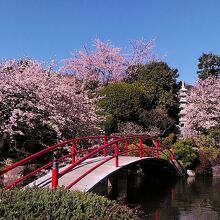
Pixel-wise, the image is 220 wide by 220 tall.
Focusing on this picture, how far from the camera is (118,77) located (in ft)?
129

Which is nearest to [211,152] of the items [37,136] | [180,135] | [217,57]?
[180,135]

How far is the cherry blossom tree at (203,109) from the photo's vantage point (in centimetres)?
3166

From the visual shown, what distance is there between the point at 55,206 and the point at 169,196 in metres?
12.6

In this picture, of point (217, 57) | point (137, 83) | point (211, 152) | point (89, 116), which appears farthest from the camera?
point (217, 57)

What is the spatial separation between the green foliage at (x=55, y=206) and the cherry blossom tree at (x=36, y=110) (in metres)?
10.1

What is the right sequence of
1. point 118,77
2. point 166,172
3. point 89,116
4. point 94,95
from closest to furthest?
point 89,116 → point 166,172 → point 94,95 → point 118,77

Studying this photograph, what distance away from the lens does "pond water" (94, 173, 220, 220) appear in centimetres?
1390

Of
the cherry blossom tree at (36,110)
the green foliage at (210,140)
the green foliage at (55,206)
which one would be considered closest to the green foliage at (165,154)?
the green foliage at (210,140)

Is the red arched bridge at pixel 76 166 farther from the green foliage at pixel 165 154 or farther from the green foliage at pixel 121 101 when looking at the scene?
the green foliage at pixel 121 101

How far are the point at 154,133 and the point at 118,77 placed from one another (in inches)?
492

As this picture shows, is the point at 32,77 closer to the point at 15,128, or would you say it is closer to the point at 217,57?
the point at 15,128

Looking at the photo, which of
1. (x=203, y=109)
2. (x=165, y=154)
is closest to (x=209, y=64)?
(x=203, y=109)

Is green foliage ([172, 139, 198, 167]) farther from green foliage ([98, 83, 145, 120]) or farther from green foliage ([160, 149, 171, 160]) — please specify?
green foliage ([98, 83, 145, 120])

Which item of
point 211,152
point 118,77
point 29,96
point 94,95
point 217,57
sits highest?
point 217,57
